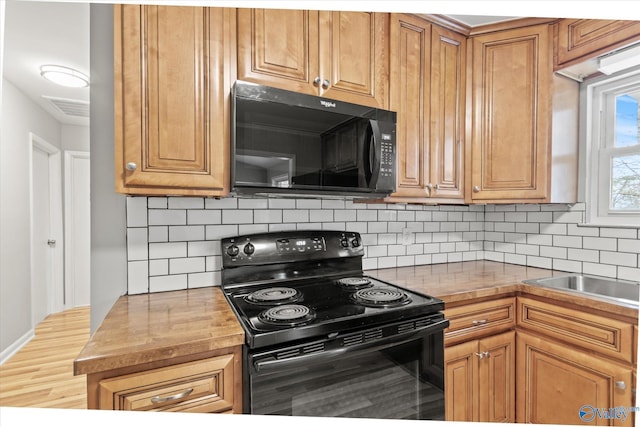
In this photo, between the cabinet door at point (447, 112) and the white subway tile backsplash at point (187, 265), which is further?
the cabinet door at point (447, 112)

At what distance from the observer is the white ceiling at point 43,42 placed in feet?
6.48

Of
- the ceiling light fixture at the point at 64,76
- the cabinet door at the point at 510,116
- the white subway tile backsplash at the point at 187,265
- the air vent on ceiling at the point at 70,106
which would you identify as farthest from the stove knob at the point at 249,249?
the air vent on ceiling at the point at 70,106

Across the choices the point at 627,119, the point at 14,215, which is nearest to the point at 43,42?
the point at 14,215

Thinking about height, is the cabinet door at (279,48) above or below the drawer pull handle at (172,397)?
above

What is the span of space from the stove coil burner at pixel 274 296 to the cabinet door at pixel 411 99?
733mm

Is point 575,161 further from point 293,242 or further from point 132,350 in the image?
point 132,350

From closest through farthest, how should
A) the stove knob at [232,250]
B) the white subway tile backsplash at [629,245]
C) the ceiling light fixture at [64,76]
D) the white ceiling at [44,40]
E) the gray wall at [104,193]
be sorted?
the gray wall at [104,193]
the stove knob at [232,250]
the white subway tile backsplash at [629,245]
the white ceiling at [44,40]
the ceiling light fixture at [64,76]

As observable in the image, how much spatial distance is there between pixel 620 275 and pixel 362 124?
1.61 meters

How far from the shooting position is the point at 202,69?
4.11 ft

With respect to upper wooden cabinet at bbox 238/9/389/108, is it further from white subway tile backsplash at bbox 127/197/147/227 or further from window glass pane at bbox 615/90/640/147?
window glass pane at bbox 615/90/640/147

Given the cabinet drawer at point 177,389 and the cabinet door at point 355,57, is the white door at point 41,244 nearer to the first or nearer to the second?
the cabinet drawer at point 177,389

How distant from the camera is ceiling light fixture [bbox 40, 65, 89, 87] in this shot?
2742 millimetres

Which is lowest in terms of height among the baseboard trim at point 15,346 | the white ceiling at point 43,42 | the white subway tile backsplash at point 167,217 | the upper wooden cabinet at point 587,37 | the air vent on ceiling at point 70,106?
the baseboard trim at point 15,346

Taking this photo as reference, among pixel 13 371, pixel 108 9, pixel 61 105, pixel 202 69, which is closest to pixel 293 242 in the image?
pixel 202 69
